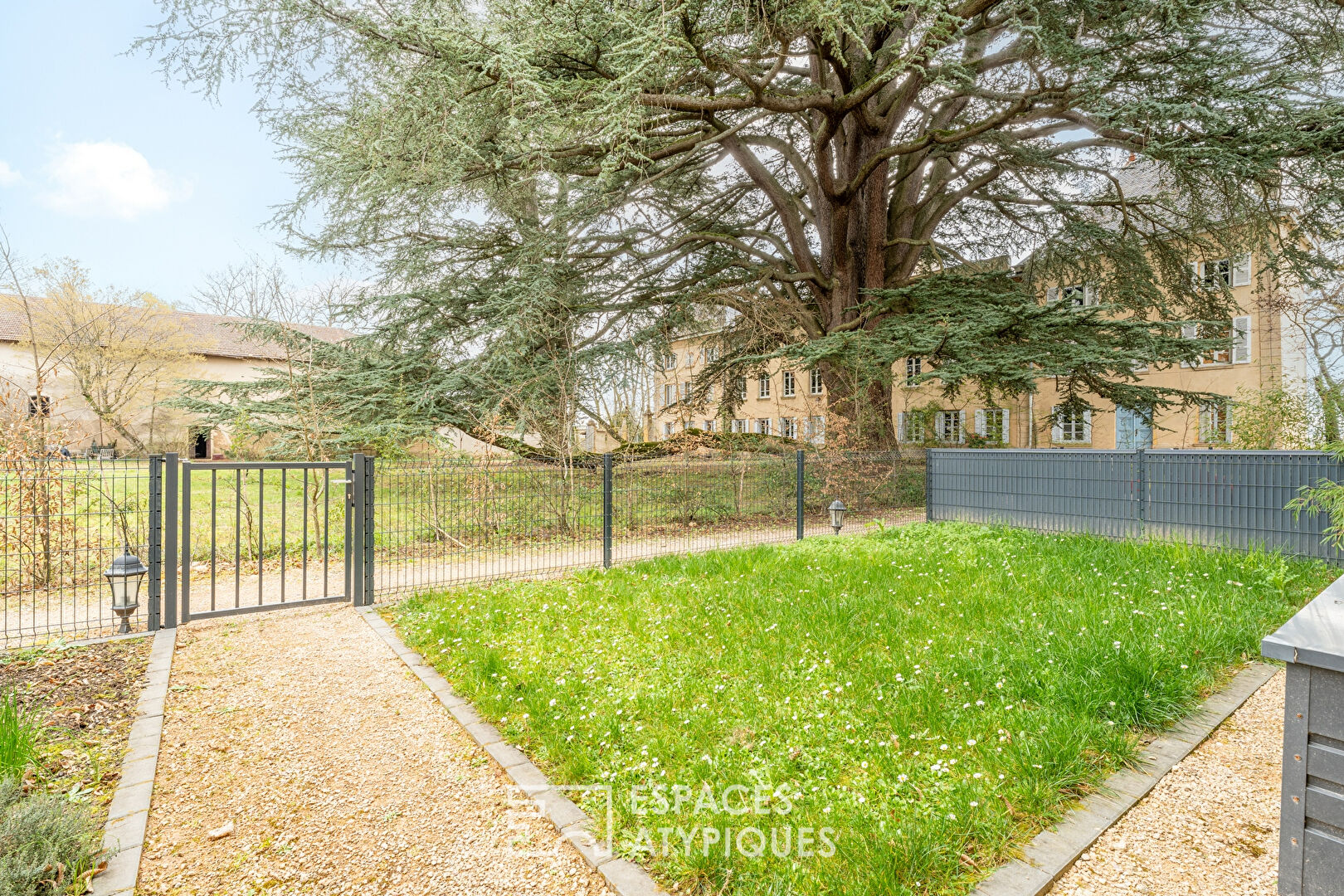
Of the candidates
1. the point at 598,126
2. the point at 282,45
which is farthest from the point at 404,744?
the point at 282,45

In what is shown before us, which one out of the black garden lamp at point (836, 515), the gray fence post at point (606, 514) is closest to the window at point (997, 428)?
the black garden lamp at point (836, 515)

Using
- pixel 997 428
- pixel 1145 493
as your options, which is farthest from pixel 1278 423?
pixel 997 428

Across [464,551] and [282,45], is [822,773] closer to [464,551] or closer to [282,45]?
[464,551]

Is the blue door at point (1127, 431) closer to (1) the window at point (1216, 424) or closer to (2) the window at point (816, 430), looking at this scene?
(1) the window at point (1216, 424)

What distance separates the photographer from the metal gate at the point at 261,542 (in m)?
5.65

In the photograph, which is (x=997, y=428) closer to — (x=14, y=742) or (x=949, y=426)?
(x=949, y=426)

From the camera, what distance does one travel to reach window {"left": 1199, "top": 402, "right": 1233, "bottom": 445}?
481 inches

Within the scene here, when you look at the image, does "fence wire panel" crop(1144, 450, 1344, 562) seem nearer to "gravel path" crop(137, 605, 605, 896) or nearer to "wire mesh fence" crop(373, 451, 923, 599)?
"wire mesh fence" crop(373, 451, 923, 599)

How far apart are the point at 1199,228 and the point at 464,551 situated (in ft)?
48.6

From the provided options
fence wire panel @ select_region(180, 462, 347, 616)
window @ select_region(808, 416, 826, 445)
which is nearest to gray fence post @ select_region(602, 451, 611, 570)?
fence wire panel @ select_region(180, 462, 347, 616)

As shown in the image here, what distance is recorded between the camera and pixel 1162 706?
3658 mm

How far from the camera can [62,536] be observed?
6.68 metres

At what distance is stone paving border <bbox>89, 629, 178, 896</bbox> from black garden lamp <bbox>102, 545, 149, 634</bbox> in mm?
1193

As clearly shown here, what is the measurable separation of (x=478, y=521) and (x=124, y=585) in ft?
10.9
